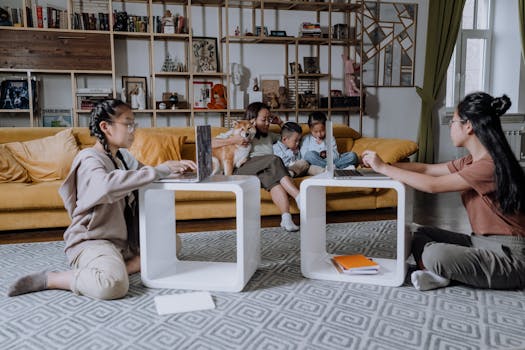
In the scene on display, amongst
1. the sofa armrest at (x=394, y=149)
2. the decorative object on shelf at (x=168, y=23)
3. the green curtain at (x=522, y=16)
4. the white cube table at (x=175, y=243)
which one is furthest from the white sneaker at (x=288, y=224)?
the green curtain at (x=522, y=16)

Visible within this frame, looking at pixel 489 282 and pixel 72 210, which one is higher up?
pixel 72 210

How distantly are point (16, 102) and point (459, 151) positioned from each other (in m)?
5.16

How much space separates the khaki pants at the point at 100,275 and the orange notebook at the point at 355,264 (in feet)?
3.16

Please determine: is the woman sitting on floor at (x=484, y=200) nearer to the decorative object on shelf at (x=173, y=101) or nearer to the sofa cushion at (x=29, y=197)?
the sofa cushion at (x=29, y=197)

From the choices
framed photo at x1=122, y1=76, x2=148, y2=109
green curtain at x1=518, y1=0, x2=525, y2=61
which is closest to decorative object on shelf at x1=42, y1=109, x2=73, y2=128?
framed photo at x1=122, y1=76, x2=148, y2=109

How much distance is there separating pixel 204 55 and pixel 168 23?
495 mm

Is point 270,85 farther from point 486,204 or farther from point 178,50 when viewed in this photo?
point 486,204

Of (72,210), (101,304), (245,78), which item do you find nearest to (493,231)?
(101,304)

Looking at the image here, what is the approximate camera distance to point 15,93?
471cm

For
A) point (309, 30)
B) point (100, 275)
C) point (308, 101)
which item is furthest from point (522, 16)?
point (100, 275)

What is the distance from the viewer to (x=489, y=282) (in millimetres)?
2031

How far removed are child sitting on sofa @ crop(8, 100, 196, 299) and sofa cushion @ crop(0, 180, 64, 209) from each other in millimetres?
1014

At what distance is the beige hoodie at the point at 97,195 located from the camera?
1986 millimetres

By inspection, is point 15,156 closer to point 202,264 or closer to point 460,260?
point 202,264
